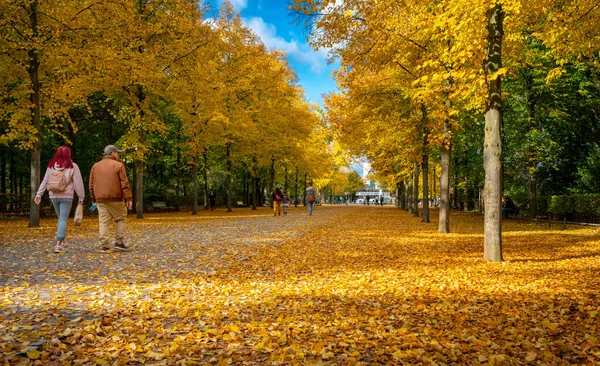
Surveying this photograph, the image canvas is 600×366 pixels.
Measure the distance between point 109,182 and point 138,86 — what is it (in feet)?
43.9

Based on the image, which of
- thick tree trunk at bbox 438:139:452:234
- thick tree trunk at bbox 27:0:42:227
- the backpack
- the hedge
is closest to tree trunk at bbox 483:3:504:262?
thick tree trunk at bbox 438:139:452:234

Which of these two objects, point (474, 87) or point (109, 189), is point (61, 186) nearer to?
point (109, 189)

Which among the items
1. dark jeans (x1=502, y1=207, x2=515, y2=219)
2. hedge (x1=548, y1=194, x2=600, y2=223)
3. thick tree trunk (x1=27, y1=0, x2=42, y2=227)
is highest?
thick tree trunk (x1=27, y1=0, x2=42, y2=227)

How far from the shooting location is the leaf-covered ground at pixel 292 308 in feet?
12.3

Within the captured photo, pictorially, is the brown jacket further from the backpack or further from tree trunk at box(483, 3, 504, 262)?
tree trunk at box(483, 3, 504, 262)

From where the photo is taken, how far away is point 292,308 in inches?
204

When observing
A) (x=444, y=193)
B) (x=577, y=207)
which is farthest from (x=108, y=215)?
(x=577, y=207)

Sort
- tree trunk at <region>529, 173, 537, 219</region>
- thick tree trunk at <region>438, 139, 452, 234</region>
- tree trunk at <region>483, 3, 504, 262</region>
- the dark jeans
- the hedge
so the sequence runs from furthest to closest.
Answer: the dark jeans → tree trunk at <region>529, 173, 537, 219</region> → the hedge → thick tree trunk at <region>438, 139, 452, 234</region> → tree trunk at <region>483, 3, 504, 262</region>

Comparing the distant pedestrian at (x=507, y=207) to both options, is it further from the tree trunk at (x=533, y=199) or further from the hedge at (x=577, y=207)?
the hedge at (x=577, y=207)

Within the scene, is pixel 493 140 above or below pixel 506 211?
above

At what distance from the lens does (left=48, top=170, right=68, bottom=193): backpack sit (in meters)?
9.05

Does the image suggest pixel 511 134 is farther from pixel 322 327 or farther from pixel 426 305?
pixel 322 327

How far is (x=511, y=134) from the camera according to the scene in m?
22.7

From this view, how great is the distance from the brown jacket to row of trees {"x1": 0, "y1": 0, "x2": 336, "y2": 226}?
24.7 ft
